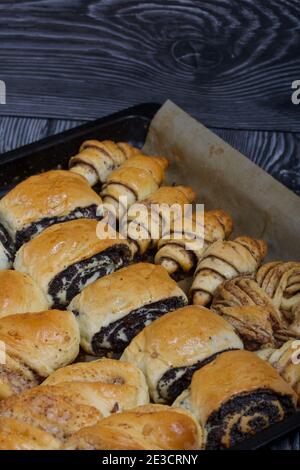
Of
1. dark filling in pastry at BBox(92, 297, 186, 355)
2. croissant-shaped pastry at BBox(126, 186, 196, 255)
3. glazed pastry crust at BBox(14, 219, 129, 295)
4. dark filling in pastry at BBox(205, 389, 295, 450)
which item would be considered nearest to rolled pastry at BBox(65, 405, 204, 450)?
dark filling in pastry at BBox(205, 389, 295, 450)

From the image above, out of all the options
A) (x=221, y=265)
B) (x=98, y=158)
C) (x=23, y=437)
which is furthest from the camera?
(x=98, y=158)

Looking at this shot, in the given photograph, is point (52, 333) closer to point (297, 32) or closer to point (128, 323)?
point (128, 323)

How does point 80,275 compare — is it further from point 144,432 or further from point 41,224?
point 144,432

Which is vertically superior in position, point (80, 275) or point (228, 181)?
point (228, 181)

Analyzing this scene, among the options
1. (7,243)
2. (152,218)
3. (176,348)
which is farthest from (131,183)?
(176,348)

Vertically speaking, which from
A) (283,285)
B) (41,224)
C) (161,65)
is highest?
(161,65)

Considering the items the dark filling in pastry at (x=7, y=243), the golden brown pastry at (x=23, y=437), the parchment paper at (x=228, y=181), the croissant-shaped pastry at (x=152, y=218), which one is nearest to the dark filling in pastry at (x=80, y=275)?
the croissant-shaped pastry at (x=152, y=218)

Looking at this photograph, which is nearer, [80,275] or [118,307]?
[118,307]
